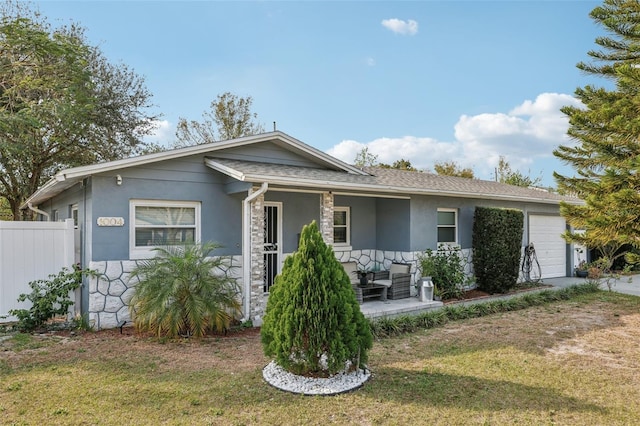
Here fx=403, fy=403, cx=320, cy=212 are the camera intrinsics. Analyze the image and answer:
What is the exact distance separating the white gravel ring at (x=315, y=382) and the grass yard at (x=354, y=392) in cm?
10

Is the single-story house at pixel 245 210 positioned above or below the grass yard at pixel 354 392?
above

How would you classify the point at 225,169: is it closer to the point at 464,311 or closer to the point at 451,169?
the point at 464,311

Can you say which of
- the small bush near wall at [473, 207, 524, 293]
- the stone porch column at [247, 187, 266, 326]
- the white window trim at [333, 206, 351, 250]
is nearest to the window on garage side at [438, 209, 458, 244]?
the small bush near wall at [473, 207, 524, 293]

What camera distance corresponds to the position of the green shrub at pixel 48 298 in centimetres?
731

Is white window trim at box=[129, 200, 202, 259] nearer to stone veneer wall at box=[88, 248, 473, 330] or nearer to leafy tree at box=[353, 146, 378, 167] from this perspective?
stone veneer wall at box=[88, 248, 473, 330]

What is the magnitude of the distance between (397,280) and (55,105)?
489 inches

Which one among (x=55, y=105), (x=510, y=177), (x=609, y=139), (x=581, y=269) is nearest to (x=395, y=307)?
(x=609, y=139)

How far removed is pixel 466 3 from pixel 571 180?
16.3 ft

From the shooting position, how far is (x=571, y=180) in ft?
30.7

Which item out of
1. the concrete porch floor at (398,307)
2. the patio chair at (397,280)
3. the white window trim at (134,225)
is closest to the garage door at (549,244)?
the concrete porch floor at (398,307)

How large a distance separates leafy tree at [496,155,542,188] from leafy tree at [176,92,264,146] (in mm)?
Result: 19430

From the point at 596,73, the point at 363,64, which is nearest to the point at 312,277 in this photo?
the point at 596,73

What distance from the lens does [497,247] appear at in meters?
11.0

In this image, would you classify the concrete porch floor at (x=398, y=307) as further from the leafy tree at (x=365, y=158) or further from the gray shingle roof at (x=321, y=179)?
the leafy tree at (x=365, y=158)
